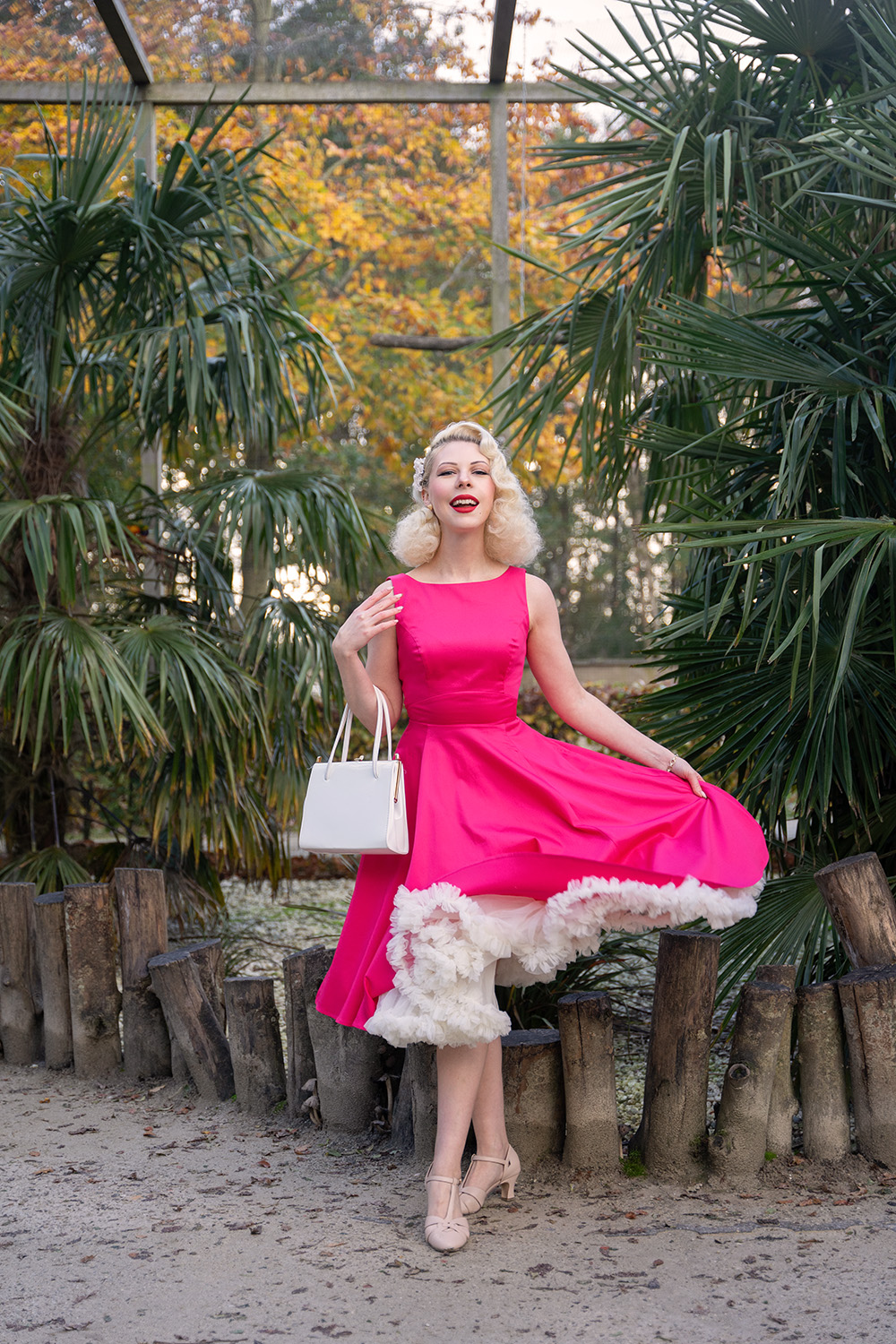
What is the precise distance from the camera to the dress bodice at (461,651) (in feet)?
7.66

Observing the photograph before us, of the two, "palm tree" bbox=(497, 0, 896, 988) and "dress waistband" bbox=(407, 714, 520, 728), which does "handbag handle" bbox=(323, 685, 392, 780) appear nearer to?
"dress waistband" bbox=(407, 714, 520, 728)

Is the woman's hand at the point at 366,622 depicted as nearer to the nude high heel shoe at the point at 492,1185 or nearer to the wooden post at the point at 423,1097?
the wooden post at the point at 423,1097

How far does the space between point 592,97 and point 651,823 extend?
2.63 meters

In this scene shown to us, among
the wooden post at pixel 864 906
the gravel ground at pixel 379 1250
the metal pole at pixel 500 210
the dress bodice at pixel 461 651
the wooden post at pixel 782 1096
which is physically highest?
the metal pole at pixel 500 210

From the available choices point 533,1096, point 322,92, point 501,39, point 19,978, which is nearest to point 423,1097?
point 533,1096

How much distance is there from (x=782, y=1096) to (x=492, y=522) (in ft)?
4.61

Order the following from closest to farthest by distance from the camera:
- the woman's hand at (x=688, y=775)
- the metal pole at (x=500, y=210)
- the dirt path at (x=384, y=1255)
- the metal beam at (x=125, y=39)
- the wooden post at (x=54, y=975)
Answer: the dirt path at (x=384, y=1255), the woman's hand at (x=688, y=775), the wooden post at (x=54, y=975), the metal beam at (x=125, y=39), the metal pole at (x=500, y=210)

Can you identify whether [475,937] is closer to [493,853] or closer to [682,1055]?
[493,853]

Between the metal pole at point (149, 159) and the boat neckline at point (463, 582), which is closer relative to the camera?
the boat neckline at point (463, 582)

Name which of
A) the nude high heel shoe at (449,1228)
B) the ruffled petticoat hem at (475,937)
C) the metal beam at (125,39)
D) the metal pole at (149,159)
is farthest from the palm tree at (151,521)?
the nude high heel shoe at (449,1228)

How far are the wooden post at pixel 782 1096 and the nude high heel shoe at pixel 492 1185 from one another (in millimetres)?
565

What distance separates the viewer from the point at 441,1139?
7.45 feet

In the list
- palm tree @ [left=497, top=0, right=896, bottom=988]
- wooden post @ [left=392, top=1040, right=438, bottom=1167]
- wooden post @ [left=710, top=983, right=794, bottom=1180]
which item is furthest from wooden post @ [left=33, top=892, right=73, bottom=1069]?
wooden post @ [left=710, top=983, right=794, bottom=1180]

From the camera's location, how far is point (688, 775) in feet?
7.77
